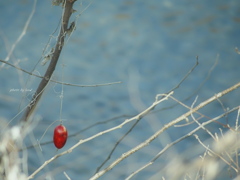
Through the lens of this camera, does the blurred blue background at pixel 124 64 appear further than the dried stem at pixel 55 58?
Yes

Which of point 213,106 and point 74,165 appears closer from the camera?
point 74,165

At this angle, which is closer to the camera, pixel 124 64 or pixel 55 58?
pixel 55 58

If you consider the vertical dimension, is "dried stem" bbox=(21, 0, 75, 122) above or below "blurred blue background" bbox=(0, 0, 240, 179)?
below

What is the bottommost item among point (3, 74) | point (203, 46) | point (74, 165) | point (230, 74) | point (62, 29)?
point (62, 29)

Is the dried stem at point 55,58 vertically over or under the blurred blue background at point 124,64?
under

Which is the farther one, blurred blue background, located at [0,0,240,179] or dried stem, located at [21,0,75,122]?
blurred blue background, located at [0,0,240,179]

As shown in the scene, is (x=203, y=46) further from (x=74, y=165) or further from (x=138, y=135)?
(x=74, y=165)

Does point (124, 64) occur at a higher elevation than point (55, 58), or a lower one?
higher

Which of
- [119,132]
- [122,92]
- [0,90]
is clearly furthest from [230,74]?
[0,90]
